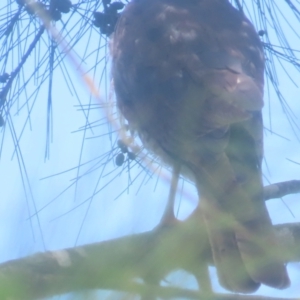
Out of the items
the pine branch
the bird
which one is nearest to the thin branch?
the bird

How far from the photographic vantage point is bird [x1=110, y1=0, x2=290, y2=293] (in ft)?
5.18

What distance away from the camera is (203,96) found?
1.92 m

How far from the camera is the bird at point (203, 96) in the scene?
1.58 metres

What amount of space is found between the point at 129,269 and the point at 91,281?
0.21 ft

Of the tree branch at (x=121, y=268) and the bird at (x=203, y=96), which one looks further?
the bird at (x=203, y=96)

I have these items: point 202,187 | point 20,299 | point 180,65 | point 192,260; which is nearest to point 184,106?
point 180,65

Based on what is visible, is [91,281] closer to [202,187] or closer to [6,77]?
[202,187]

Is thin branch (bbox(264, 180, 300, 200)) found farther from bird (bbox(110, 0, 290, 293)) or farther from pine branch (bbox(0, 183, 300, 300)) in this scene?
pine branch (bbox(0, 183, 300, 300))

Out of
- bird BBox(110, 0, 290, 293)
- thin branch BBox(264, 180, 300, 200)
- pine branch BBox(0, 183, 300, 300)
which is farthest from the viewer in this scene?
thin branch BBox(264, 180, 300, 200)

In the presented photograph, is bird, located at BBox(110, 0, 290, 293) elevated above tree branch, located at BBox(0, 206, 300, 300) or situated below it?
above

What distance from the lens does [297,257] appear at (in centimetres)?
106

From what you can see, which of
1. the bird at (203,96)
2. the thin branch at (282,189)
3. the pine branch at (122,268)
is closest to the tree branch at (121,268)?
the pine branch at (122,268)

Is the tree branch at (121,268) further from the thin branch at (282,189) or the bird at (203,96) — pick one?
the thin branch at (282,189)

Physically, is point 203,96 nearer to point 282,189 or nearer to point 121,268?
point 282,189
